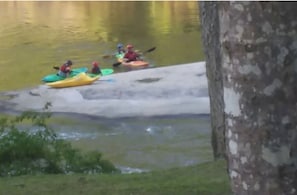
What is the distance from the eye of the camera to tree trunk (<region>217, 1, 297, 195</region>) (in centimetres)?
208

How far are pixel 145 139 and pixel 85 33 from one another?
17.1 meters

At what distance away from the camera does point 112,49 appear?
1011 inches

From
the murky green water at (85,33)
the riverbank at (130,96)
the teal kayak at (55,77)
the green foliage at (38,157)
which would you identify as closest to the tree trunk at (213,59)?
the green foliage at (38,157)

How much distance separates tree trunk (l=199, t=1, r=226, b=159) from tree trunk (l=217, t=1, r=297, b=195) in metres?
4.17

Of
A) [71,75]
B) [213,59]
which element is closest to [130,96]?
[71,75]

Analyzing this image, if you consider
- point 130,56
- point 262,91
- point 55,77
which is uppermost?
point 262,91

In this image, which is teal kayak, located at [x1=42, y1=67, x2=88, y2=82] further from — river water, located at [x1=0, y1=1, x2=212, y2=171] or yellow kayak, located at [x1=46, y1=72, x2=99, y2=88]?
yellow kayak, located at [x1=46, y1=72, x2=99, y2=88]

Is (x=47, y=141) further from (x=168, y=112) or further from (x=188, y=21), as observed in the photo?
(x=188, y=21)

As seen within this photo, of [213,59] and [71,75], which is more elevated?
[213,59]

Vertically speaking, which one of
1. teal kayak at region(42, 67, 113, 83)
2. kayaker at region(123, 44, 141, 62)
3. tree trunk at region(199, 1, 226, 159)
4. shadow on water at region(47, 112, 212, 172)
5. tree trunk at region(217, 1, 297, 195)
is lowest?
kayaker at region(123, 44, 141, 62)

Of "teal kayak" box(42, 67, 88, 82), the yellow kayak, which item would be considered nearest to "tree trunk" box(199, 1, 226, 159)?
the yellow kayak

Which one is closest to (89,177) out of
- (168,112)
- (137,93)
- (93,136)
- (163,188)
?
(163,188)

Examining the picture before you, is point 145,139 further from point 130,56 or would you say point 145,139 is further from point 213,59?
point 130,56

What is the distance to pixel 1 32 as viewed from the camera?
3088 centimetres
